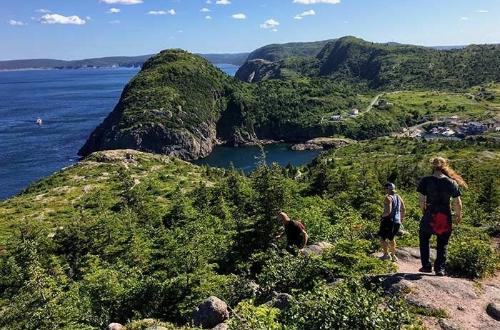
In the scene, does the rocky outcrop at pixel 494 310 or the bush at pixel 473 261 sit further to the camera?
the bush at pixel 473 261

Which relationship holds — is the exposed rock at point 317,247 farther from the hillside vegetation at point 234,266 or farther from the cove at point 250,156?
the cove at point 250,156

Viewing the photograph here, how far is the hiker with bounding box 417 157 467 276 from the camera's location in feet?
46.4

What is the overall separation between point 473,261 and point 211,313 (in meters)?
8.27

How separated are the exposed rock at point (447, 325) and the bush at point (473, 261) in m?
3.60

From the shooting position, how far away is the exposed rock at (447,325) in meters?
11.5

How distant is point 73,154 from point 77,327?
507 ft

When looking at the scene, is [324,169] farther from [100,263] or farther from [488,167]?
[488,167]

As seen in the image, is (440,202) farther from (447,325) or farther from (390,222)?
(447,325)

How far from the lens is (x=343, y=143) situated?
601 feet

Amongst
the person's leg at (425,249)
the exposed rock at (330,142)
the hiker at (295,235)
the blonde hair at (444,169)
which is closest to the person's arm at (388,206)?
the person's leg at (425,249)

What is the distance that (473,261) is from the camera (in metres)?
14.8

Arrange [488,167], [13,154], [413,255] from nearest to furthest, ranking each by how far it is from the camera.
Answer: [413,255] < [488,167] < [13,154]

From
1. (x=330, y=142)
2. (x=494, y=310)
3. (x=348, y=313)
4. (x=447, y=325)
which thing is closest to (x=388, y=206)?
(x=494, y=310)

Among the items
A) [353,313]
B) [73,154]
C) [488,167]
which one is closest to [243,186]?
[353,313]
